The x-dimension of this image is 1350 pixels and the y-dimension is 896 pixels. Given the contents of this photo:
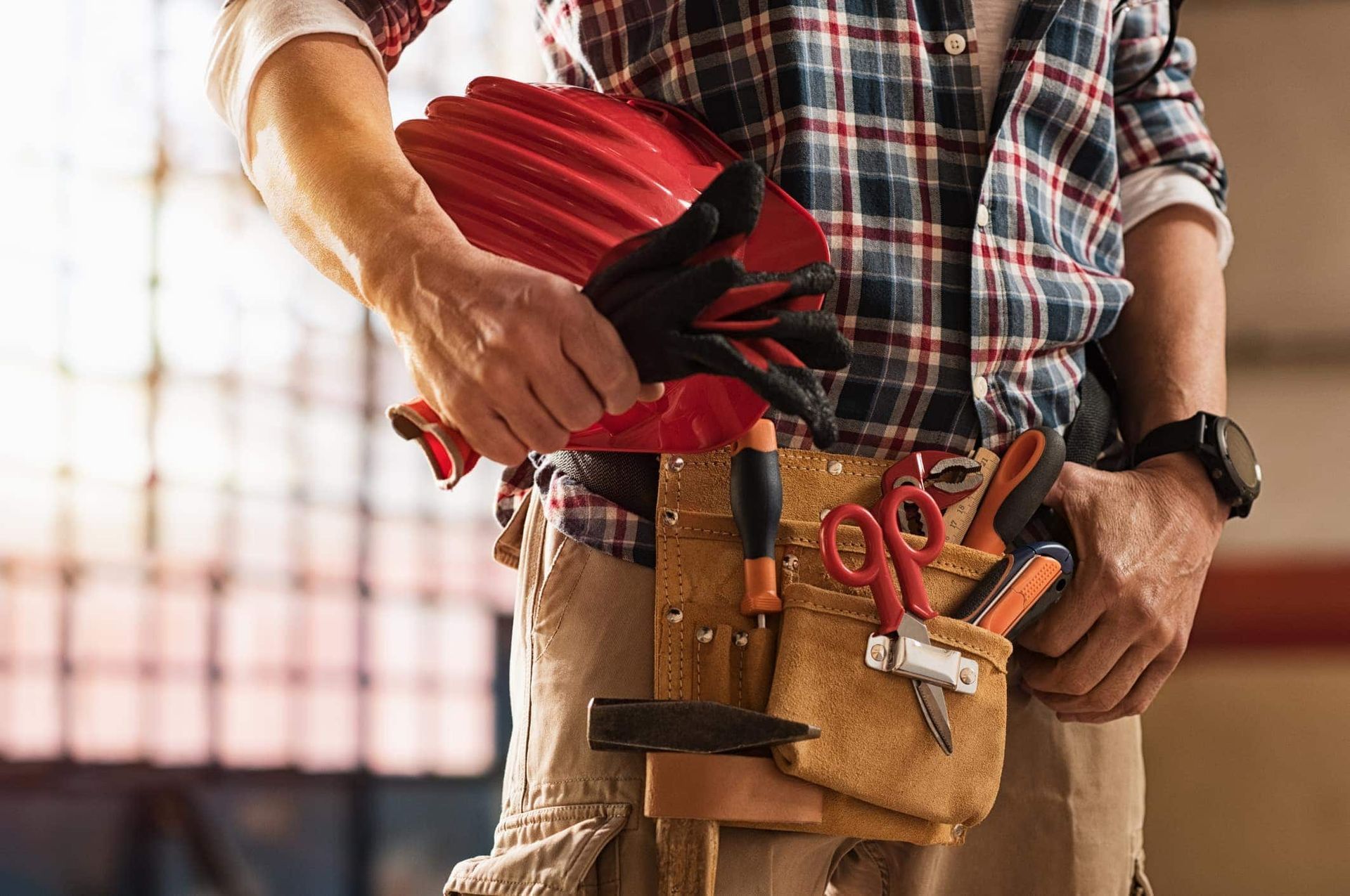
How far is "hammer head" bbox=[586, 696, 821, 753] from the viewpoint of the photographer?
602mm

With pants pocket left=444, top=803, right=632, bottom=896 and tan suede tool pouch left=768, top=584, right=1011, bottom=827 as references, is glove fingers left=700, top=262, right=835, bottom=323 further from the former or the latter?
pants pocket left=444, top=803, right=632, bottom=896

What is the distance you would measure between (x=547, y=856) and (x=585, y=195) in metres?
0.38

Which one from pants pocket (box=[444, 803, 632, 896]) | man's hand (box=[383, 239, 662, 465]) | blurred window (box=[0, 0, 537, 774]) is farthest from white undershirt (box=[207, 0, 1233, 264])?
blurred window (box=[0, 0, 537, 774])

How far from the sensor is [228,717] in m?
3.18

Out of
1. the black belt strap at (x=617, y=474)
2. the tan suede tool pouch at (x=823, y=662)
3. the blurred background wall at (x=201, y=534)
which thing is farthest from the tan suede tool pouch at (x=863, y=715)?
the blurred background wall at (x=201, y=534)

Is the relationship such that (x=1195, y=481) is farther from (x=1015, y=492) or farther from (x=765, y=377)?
(x=765, y=377)

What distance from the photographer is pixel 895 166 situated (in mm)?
734

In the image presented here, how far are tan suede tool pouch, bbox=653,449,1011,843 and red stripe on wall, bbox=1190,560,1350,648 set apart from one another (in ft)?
5.23

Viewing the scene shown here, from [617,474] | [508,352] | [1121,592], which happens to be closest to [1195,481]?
[1121,592]

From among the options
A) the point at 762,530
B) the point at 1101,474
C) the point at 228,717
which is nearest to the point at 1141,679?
the point at 1101,474

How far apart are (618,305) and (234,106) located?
12.6 inches

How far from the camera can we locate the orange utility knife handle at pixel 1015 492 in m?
0.73

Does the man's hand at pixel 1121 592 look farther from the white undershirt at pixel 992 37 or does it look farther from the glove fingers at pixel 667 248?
the glove fingers at pixel 667 248

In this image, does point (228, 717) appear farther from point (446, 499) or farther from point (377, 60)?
point (377, 60)
